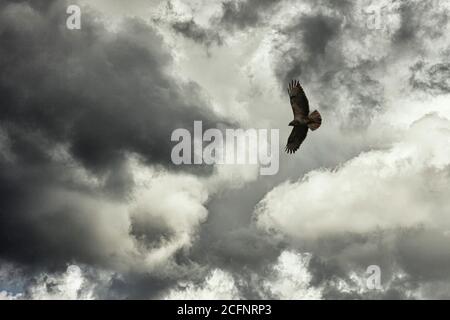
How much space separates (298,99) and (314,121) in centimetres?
288

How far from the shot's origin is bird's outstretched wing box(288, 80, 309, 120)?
44.5 m

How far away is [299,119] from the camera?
46594 millimetres

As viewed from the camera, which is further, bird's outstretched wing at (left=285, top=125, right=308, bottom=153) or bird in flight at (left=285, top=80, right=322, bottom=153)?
bird's outstretched wing at (left=285, top=125, right=308, bottom=153)

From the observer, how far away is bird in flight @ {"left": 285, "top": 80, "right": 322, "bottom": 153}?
44.6m

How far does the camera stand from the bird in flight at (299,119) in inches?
1754
